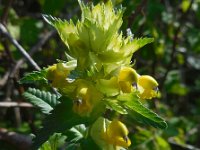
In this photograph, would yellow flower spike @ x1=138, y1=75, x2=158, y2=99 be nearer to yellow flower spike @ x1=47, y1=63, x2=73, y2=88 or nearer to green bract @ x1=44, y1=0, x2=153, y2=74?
green bract @ x1=44, y1=0, x2=153, y2=74

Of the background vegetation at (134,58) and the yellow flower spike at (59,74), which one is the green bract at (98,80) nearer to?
the yellow flower spike at (59,74)

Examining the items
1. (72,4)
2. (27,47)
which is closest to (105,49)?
(27,47)

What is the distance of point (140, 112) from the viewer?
162 cm

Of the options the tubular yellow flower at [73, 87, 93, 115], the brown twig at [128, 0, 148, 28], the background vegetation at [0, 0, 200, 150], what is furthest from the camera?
the background vegetation at [0, 0, 200, 150]

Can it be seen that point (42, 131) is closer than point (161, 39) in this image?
Yes

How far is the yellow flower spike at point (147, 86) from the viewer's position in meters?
1.71

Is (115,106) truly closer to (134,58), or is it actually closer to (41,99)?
(41,99)

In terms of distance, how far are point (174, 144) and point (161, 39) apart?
2.99ft

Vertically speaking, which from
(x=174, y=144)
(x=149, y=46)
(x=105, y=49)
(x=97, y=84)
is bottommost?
(x=174, y=144)

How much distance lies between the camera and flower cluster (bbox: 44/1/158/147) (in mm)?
1617

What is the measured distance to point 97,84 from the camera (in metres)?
1.65

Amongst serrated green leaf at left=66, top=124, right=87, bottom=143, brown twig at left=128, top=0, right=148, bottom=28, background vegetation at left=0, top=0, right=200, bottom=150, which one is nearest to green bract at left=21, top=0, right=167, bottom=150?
serrated green leaf at left=66, top=124, right=87, bottom=143

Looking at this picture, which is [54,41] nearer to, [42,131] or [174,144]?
[174,144]

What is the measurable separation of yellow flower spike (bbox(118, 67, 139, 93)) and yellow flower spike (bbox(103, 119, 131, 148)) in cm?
13
